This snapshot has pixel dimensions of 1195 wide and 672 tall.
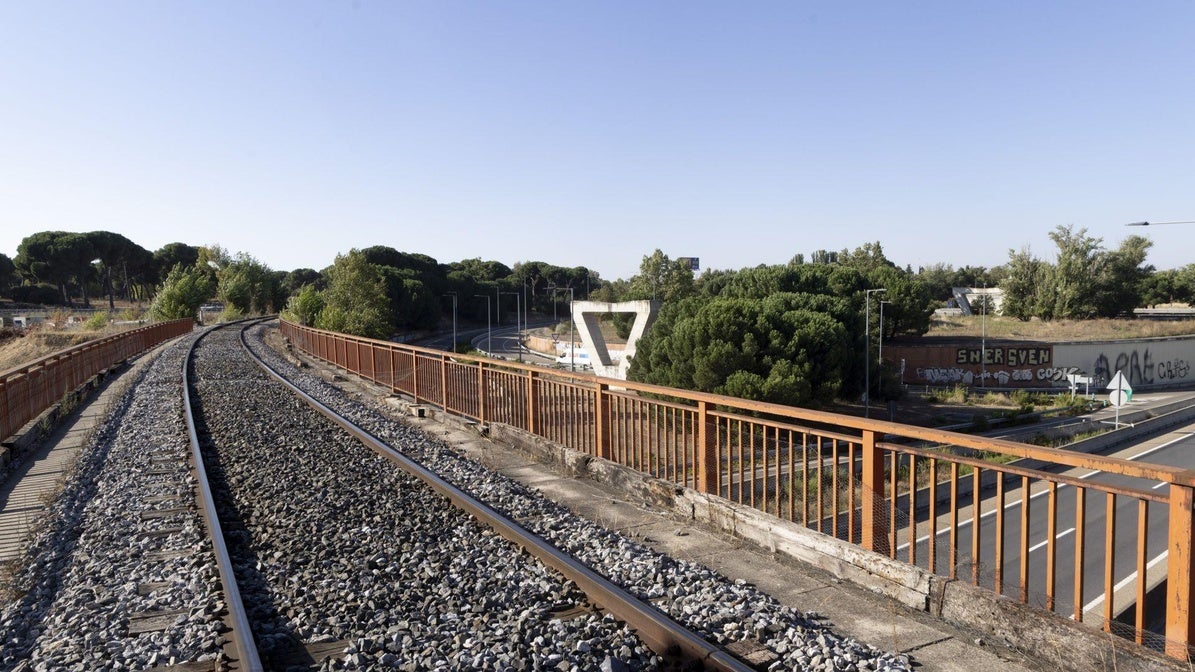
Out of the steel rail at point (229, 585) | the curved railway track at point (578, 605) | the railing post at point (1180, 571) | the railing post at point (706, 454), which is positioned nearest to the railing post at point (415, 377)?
the steel rail at point (229, 585)

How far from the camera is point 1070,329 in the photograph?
62344 millimetres

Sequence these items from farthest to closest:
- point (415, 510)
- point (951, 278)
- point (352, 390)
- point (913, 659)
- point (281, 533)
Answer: point (951, 278) < point (352, 390) < point (415, 510) < point (281, 533) < point (913, 659)

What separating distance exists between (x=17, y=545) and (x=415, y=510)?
122 inches

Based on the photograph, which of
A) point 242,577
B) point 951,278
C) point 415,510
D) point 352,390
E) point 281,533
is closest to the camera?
point 242,577

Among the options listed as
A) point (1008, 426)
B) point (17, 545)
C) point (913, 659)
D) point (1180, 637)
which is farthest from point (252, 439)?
point (1008, 426)

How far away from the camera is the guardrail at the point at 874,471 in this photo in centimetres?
321

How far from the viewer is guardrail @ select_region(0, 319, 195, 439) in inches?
393

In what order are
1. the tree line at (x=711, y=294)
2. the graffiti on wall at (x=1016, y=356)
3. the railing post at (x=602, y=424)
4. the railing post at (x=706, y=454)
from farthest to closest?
1. the graffiti on wall at (x=1016, y=356)
2. the tree line at (x=711, y=294)
3. the railing post at (x=602, y=424)
4. the railing post at (x=706, y=454)

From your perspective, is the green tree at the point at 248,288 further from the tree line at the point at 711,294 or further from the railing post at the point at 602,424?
the railing post at the point at 602,424

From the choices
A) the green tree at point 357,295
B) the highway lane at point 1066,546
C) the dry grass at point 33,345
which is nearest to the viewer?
the highway lane at point 1066,546

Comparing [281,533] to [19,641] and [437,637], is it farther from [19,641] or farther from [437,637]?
[437,637]

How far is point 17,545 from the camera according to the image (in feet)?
18.7

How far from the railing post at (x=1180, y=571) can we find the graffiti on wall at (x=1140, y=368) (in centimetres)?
6048

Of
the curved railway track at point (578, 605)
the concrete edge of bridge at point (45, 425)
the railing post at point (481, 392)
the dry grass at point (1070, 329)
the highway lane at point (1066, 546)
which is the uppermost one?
the railing post at point (481, 392)
